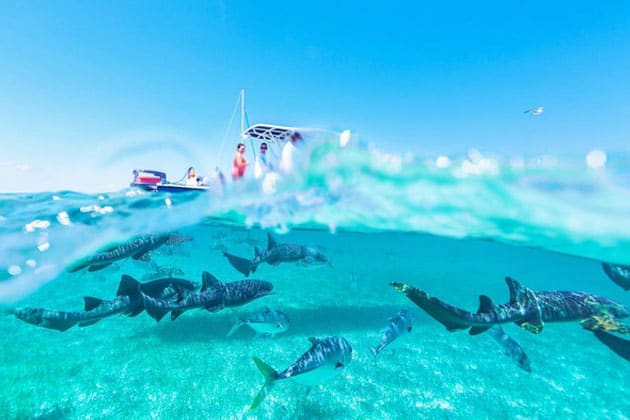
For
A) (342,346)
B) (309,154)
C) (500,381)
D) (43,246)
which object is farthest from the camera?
(43,246)

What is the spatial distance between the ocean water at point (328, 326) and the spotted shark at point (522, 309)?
15.1 ft

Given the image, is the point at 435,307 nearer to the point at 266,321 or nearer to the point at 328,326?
the point at 266,321

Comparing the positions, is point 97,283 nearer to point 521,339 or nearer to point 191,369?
point 191,369

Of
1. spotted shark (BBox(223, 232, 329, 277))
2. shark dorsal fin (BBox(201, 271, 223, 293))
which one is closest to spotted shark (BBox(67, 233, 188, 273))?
shark dorsal fin (BBox(201, 271, 223, 293))

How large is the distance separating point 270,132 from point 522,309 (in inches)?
456

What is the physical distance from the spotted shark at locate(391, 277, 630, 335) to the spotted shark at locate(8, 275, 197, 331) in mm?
4772

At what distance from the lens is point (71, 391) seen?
7.39 metres

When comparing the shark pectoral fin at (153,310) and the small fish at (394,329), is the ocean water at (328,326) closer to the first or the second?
the small fish at (394,329)

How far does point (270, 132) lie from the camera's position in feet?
43.0

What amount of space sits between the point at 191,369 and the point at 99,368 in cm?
287

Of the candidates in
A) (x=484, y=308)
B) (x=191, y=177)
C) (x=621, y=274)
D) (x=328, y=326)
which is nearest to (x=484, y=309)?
(x=484, y=308)

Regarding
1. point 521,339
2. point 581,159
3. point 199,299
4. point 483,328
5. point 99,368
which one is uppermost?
point 581,159

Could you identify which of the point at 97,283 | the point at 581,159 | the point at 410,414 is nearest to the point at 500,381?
the point at 410,414

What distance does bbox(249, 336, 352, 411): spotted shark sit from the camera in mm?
4383
